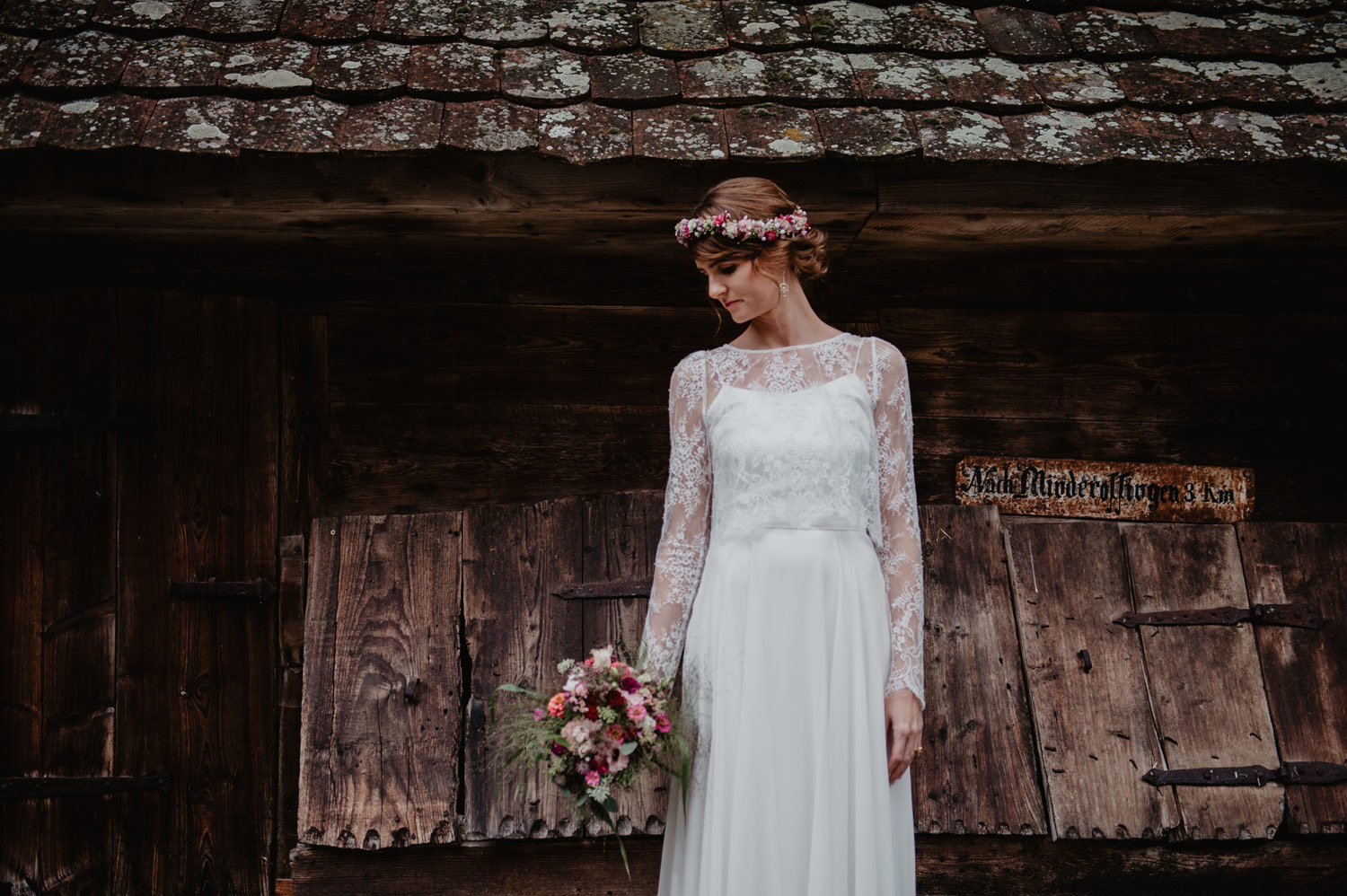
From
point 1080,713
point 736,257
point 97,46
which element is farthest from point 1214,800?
point 97,46

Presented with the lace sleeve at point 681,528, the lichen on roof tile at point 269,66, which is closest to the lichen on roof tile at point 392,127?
the lichen on roof tile at point 269,66

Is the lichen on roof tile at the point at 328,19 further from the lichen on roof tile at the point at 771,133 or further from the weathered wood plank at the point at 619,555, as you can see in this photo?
the weathered wood plank at the point at 619,555

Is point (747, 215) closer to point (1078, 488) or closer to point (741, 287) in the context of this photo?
point (741, 287)

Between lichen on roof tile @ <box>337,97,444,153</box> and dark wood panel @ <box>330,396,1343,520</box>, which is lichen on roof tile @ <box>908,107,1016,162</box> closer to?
dark wood panel @ <box>330,396,1343,520</box>

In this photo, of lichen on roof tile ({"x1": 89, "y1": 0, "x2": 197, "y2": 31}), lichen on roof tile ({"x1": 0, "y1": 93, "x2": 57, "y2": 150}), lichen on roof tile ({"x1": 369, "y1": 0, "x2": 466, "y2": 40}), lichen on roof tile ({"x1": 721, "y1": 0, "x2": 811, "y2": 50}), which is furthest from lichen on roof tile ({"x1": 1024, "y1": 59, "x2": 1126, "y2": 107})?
lichen on roof tile ({"x1": 0, "y1": 93, "x2": 57, "y2": 150})

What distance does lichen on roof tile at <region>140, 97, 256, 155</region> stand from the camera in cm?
263

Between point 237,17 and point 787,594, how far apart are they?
2.42m

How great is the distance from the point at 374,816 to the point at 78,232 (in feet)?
7.11

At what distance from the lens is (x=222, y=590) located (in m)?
3.38

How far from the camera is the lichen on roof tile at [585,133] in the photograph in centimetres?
267

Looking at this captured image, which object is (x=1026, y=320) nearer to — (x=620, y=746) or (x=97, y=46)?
(x=620, y=746)

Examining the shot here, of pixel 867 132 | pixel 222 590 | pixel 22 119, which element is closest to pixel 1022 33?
pixel 867 132

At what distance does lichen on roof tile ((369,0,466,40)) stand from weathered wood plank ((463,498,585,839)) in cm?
147

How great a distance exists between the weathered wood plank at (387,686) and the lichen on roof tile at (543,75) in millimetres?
1318
